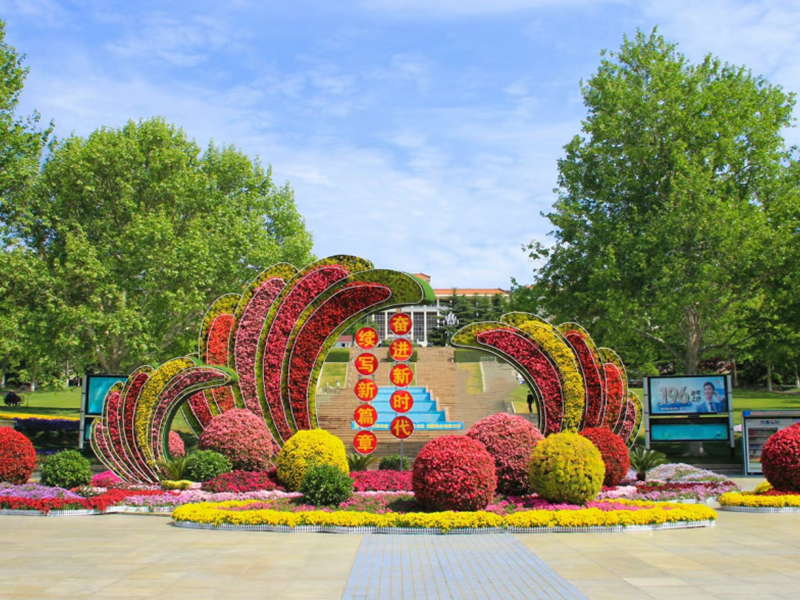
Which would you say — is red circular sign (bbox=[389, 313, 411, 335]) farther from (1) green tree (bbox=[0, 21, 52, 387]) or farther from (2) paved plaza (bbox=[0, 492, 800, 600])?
(1) green tree (bbox=[0, 21, 52, 387])

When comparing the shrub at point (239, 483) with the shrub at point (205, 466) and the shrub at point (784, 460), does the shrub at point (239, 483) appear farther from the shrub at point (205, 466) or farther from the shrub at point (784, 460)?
the shrub at point (784, 460)

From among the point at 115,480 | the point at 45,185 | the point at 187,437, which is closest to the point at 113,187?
the point at 45,185

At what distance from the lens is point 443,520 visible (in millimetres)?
10836

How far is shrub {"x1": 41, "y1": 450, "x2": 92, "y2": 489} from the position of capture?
46.9 ft

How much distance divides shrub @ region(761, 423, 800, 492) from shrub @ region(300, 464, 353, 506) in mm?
8220

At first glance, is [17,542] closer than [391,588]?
No

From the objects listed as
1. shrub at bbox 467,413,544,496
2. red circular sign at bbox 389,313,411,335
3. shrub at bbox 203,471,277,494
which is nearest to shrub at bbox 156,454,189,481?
shrub at bbox 203,471,277,494

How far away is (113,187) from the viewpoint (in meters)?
26.5

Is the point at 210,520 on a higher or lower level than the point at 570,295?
lower

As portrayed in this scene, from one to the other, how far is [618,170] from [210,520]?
19883 mm

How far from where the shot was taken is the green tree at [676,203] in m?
23.5

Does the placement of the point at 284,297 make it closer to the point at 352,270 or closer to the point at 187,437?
the point at 352,270

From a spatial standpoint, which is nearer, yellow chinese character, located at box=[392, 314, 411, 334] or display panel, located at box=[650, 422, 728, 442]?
yellow chinese character, located at box=[392, 314, 411, 334]

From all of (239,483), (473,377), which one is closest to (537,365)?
(239,483)
